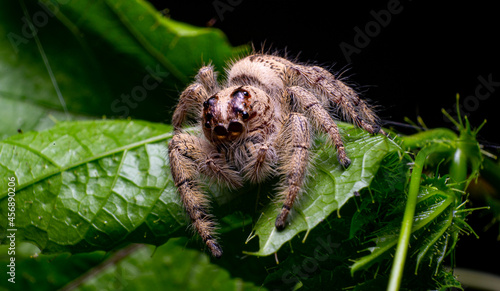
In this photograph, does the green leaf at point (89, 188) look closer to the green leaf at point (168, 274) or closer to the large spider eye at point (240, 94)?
the green leaf at point (168, 274)

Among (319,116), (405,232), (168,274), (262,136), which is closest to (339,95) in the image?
(319,116)

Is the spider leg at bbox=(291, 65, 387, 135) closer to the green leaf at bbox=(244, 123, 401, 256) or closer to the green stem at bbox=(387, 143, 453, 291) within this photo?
the green leaf at bbox=(244, 123, 401, 256)

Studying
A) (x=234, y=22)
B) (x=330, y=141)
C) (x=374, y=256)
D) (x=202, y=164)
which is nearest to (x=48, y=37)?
(x=234, y=22)

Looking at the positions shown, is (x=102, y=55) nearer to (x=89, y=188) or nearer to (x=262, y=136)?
(x=89, y=188)

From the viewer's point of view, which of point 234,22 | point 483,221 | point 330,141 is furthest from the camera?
point 234,22

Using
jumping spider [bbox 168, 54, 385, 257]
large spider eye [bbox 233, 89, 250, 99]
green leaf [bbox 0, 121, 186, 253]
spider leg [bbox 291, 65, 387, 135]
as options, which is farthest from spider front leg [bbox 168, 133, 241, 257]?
spider leg [bbox 291, 65, 387, 135]

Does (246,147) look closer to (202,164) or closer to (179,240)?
(202,164)
